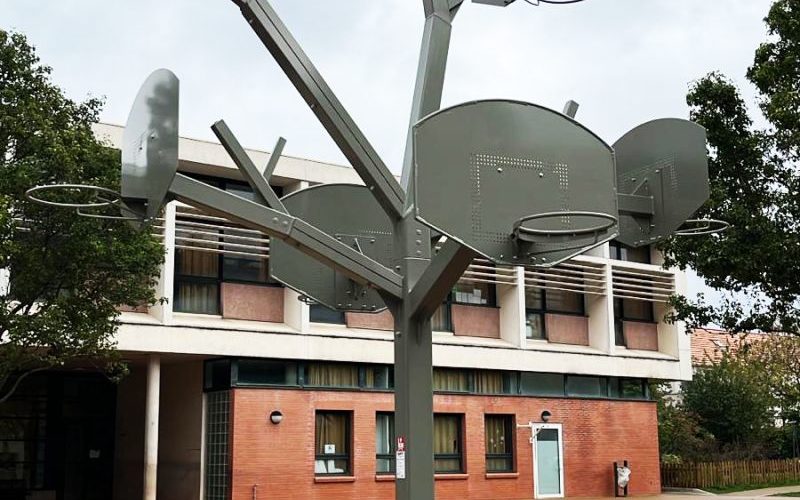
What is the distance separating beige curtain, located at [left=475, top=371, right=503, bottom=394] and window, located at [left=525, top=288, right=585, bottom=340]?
1673mm

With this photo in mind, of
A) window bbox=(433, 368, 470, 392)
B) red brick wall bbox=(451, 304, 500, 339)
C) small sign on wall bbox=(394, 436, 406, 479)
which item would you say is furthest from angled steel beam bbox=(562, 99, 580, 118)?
red brick wall bbox=(451, 304, 500, 339)

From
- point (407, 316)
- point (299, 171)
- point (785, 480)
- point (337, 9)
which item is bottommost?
point (785, 480)

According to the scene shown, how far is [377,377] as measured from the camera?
26906 mm

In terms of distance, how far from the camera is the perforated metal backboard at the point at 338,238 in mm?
10258

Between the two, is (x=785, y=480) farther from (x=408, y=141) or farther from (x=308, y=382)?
(x=408, y=141)

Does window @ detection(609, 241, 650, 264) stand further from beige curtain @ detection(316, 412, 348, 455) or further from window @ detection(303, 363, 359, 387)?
beige curtain @ detection(316, 412, 348, 455)

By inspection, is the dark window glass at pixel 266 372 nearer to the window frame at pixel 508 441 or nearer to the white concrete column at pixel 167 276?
the white concrete column at pixel 167 276

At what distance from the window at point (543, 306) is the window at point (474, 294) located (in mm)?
1184

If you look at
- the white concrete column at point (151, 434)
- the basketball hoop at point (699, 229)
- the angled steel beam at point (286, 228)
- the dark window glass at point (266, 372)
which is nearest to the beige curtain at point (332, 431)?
the dark window glass at point (266, 372)

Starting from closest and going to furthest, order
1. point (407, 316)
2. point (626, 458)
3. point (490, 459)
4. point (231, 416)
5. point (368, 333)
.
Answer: point (407, 316) < point (231, 416) < point (368, 333) < point (490, 459) < point (626, 458)

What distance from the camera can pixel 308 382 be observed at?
25.8 m

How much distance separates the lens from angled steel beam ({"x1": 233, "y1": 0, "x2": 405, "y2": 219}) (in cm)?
815

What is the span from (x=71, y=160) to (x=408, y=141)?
786 centimetres

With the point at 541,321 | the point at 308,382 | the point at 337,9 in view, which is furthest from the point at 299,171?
the point at 337,9
